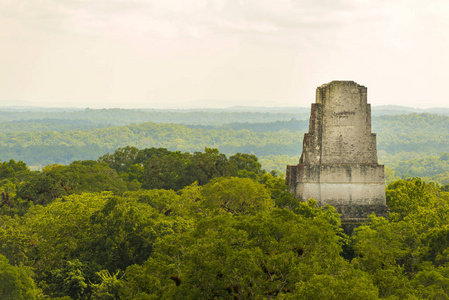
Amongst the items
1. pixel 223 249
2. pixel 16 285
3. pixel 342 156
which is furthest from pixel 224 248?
pixel 342 156

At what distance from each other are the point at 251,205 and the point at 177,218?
4653 millimetres

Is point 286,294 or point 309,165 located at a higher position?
point 309,165

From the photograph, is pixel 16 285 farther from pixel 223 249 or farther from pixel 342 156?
pixel 342 156

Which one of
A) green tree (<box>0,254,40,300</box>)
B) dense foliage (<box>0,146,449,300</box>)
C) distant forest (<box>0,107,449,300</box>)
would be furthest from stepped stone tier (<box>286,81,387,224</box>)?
green tree (<box>0,254,40,300</box>)

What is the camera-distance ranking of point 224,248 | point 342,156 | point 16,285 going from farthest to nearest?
point 342,156
point 16,285
point 224,248

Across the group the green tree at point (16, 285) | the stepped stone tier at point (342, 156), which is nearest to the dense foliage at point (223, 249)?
the green tree at point (16, 285)

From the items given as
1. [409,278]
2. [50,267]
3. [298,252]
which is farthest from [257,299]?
[50,267]

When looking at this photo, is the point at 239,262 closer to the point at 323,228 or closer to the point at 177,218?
the point at 323,228

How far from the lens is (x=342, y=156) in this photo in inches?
1462

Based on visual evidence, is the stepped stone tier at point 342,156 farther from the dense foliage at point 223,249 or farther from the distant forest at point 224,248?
the distant forest at point 224,248

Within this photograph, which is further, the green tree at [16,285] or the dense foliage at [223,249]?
the green tree at [16,285]

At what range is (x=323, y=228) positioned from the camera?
90.6 feet

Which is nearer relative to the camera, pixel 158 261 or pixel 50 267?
pixel 158 261

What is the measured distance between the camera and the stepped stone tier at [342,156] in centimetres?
3681
